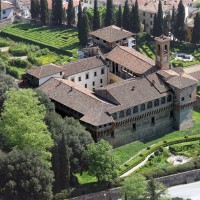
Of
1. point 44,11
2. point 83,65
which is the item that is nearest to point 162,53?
point 83,65

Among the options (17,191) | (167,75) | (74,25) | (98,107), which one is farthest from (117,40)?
(17,191)

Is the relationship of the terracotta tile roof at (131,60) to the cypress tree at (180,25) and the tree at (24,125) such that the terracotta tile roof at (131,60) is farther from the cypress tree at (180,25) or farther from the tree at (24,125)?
the cypress tree at (180,25)

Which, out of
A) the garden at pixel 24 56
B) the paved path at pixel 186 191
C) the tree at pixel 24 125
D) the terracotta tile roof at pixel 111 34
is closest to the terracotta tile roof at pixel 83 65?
the terracotta tile roof at pixel 111 34

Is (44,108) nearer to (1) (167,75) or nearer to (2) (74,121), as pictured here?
(2) (74,121)

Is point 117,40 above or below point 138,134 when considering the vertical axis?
above

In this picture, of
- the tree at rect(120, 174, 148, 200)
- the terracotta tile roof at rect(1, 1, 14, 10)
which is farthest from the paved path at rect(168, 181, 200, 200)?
the terracotta tile roof at rect(1, 1, 14, 10)

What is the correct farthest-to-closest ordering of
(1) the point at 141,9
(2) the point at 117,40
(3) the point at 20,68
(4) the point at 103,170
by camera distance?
(1) the point at 141,9, (3) the point at 20,68, (2) the point at 117,40, (4) the point at 103,170
